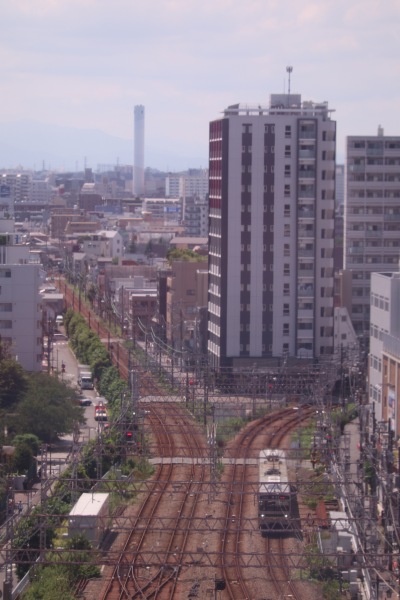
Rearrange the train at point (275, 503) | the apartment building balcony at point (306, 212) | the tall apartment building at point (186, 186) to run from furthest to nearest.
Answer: the tall apartment building at point (186, 186) → the apartment building balcony at point (306, 212) → the train at point (275, 503)

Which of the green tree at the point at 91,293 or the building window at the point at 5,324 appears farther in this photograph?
the green tree at the point at 91,293

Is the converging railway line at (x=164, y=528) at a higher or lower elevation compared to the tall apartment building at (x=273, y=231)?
lower

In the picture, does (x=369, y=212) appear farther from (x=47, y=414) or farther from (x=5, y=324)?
(x=47, y=414)

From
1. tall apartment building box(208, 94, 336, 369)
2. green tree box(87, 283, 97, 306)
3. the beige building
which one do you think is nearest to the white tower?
green tree box(87, 283, 97, 306)

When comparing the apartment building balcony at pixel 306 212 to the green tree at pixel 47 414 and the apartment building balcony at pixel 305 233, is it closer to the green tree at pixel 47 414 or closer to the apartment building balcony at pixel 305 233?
the apartment building balcony at pixel 305 233

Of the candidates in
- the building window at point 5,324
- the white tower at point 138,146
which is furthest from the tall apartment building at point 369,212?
the white tower at point 138,146

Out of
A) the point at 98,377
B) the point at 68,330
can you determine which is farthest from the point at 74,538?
the point at 68,330

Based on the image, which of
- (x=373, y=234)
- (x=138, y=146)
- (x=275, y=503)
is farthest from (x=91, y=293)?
(x=138, y=146)

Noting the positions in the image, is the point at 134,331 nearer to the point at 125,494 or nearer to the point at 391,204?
the point at 391,204

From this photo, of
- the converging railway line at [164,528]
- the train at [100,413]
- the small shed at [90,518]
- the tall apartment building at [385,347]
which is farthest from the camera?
the train at [100,413]
